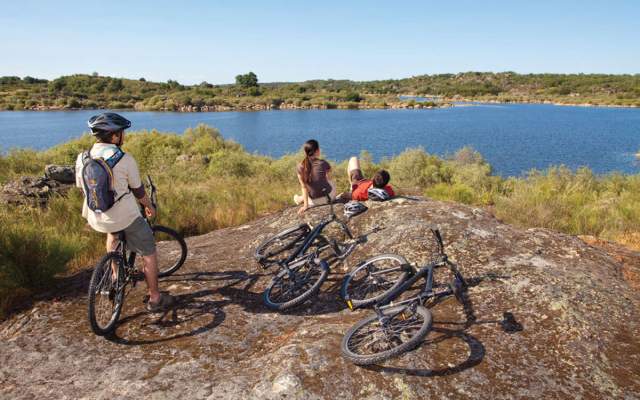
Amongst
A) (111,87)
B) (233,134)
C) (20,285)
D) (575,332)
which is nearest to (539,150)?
(233,134)

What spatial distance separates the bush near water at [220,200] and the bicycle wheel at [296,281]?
10.7 ft

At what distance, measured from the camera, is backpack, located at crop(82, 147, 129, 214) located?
4.11m

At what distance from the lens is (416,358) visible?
138 inches

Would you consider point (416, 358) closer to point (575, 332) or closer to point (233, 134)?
point (575, 332)

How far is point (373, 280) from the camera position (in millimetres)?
4973

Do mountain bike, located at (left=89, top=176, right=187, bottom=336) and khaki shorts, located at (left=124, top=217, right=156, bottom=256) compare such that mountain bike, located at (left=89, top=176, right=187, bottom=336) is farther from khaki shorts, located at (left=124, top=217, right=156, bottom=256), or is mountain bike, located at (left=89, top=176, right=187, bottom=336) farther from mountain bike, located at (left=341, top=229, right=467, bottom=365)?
mountain bike, located at (left=341, top=229, right=467, bottom=365)

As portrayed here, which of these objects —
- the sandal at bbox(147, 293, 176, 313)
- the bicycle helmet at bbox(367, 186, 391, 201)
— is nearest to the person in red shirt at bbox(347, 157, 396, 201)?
the bicycle helmet at bbox(367, 186, 391, 201)

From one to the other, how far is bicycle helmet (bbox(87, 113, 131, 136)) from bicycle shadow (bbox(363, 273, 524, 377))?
3477 millimetres

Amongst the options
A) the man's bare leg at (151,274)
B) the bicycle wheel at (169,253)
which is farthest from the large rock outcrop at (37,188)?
the man's bare leg at (151,274)

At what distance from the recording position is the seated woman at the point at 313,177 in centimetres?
753

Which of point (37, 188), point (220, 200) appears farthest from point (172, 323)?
point (37, 188)

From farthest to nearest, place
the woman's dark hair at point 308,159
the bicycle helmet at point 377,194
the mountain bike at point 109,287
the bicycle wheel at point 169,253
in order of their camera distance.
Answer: the woman's dark hair at point 308,159 < the bicycle helmet at point 377,194 < the bicycle wheel at point 169,253 < the mountain bike at point 109,287

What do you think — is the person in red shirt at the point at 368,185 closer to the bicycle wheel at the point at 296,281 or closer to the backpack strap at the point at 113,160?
the bicycle wheel at the point at 296,281

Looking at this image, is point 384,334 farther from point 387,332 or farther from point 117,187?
point 117,187
